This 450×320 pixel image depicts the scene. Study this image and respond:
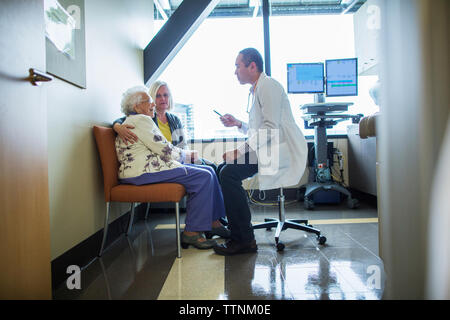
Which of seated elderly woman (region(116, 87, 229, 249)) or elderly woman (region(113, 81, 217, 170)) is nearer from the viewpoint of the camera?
seated elderly woman (region(116, 87, 229, 249))

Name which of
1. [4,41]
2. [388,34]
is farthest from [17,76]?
[388,34]

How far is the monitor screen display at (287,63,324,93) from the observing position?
10.5ft

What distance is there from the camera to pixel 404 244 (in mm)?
800

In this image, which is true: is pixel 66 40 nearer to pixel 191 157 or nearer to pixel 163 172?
pixel 163 172

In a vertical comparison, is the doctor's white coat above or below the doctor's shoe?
above

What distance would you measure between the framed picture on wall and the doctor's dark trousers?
1.06 m

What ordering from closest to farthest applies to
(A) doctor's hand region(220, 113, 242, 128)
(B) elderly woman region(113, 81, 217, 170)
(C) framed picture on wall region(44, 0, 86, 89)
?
(C) framed picture on wall region(44, 0, 86, 89) < (A) doctor's hand region(220, 113, 242, 128) < (B) elderly woman region(113, 81, 217, 170)

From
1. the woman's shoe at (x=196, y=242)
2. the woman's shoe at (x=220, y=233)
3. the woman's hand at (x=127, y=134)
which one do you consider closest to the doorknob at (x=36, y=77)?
the woman's hand at (x=127, y=134)

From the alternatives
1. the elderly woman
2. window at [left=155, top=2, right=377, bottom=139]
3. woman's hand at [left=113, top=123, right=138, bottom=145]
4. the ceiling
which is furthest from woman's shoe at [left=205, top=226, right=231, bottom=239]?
the ceiling

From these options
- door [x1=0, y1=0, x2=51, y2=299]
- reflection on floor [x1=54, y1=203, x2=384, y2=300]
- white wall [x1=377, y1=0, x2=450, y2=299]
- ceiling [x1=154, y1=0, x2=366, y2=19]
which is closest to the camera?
white wall [x1=377, y1=0, x2=450, y2=299]

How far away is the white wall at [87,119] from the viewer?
4.78 feet

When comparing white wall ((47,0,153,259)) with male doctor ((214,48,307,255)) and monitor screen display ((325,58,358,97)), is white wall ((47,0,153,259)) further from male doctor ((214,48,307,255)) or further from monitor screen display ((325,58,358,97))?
monitor screen display ((325,58,358,97))

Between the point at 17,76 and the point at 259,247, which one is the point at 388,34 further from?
the point at 259,247

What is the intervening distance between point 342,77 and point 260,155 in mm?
1968
